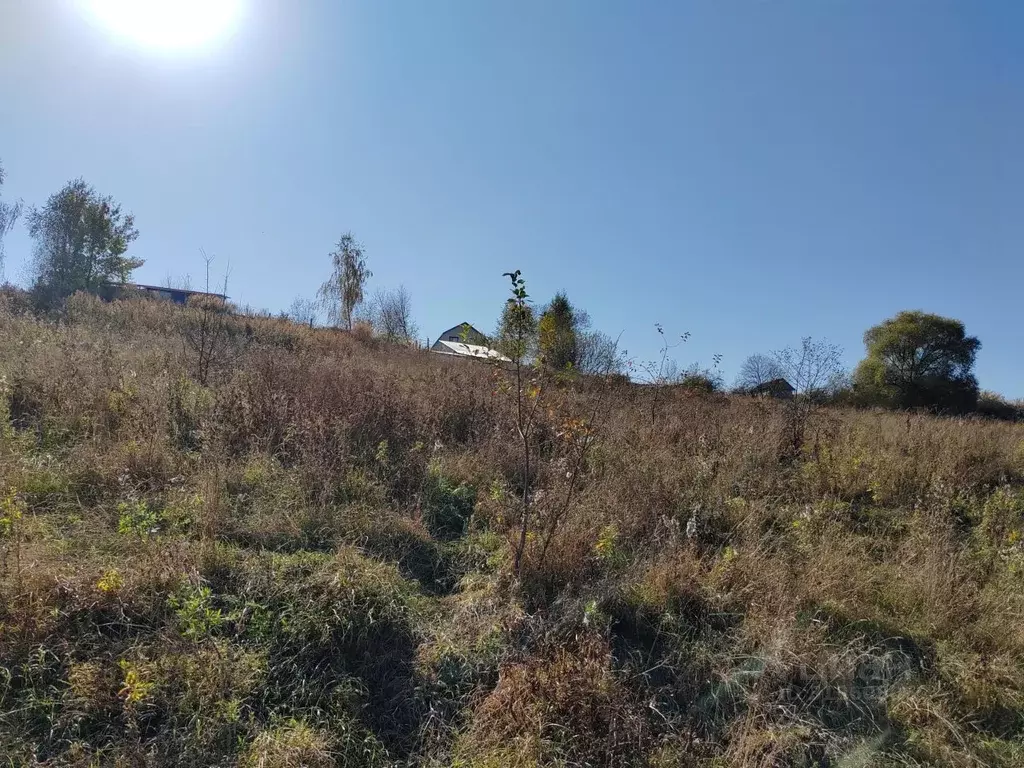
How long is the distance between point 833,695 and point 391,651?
2.26m

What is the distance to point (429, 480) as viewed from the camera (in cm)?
458

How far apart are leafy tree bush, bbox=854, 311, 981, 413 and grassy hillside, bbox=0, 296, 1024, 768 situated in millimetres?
20925

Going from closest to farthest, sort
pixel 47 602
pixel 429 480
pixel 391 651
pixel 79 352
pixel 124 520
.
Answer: pixel 47 602, pixel 391 651, pixel 124 520, pixel 429 480, pixel 79 352

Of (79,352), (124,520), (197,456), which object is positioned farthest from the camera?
(79,352)

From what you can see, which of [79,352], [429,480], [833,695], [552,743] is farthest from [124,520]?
[79,352]

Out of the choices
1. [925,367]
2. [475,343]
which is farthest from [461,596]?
[925,367]

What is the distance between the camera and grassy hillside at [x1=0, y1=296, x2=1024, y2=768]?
91.6 inches

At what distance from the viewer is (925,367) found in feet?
74.7

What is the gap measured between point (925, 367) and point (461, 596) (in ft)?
88.0

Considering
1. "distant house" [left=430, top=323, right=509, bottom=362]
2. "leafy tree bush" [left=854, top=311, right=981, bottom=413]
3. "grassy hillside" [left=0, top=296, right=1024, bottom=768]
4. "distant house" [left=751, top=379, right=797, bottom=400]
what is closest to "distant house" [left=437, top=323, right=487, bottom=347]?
"distant house" [left=430, top=323, right=509, bottom=362]

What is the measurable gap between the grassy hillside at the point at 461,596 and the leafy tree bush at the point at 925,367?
2092 centimetres

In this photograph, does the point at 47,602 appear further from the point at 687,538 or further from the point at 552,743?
the point at 687,538

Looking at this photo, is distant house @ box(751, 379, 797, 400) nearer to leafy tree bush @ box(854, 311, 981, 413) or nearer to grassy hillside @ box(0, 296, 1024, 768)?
grassy hillside @ box(0, 296, 1024, 768)

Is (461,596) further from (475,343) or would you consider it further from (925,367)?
(925,367)
